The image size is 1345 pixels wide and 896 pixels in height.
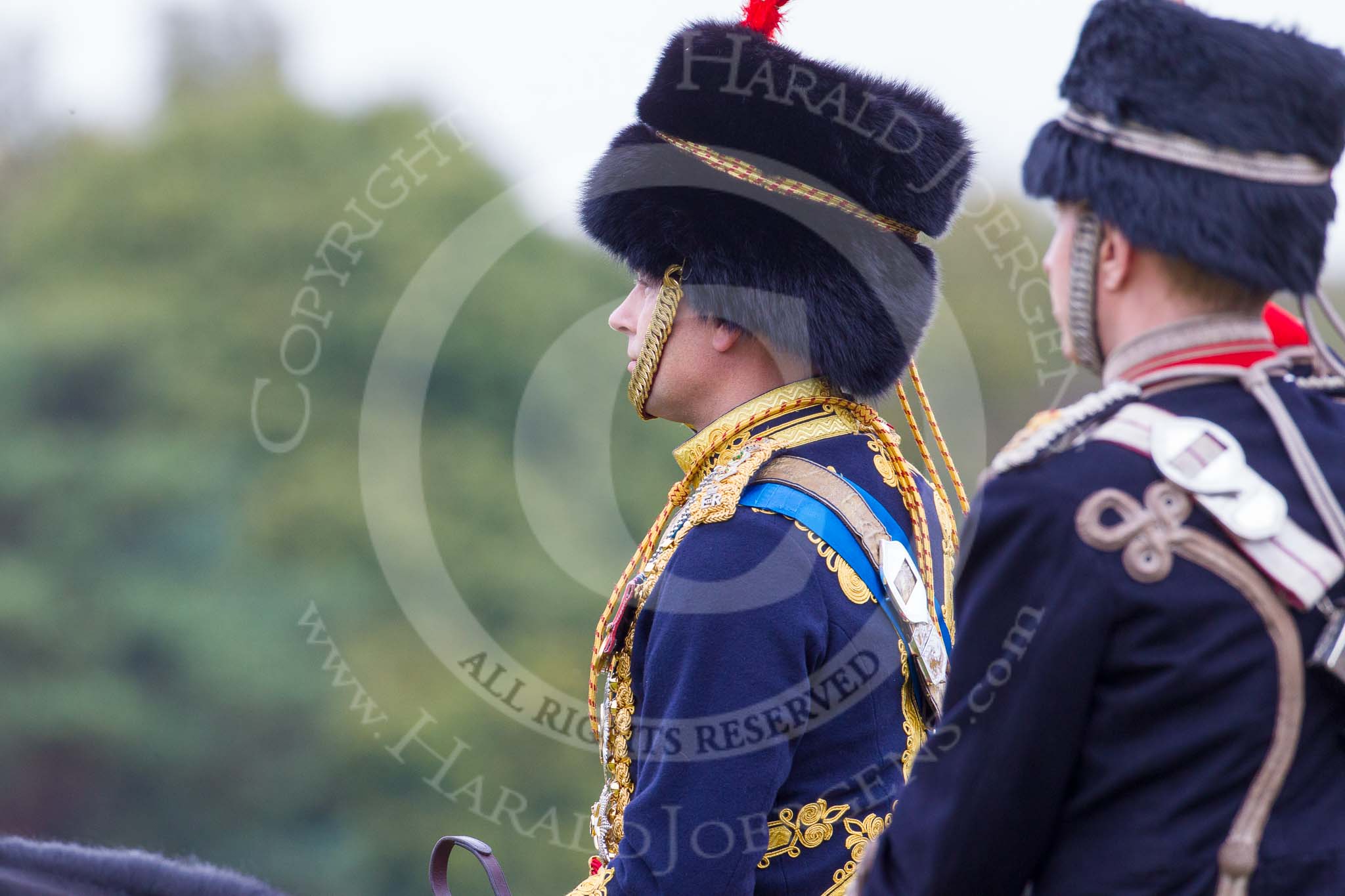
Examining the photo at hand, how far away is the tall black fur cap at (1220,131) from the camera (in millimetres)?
1582

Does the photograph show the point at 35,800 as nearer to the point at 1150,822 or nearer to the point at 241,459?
the point at 241,459

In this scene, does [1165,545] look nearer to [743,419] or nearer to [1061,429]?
[1061,429]

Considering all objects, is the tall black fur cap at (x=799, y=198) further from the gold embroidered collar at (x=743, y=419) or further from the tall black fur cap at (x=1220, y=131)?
the tall black fur cap at (x=1220, y=131)

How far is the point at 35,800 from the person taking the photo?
35.9ft

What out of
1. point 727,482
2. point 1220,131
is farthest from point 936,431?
point 1220,131

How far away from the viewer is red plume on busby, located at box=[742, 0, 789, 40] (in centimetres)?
276

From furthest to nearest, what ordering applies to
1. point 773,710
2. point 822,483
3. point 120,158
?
point 120,158 < point 822,483 < point 773,710

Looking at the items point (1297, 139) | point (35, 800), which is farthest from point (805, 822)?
point (35, 800)

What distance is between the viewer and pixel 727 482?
2.47m

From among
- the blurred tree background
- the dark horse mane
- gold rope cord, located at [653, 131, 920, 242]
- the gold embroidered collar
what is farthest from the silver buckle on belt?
the blurred tree background

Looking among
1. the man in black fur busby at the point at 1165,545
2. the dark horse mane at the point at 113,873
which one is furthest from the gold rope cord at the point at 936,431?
the dark horse mane at the point at 113,873

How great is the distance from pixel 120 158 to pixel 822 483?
12.2 m

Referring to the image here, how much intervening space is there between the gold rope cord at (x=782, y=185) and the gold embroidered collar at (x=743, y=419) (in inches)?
12.3

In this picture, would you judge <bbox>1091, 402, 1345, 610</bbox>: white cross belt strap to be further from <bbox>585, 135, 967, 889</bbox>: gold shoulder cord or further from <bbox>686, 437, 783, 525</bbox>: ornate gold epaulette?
<bbox>585, 135, 967, 889</bbox>: gold shoulder cord
